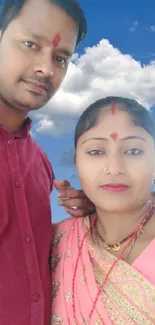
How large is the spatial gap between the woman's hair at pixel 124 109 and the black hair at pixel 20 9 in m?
0.61

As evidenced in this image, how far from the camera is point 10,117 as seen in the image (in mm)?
2668

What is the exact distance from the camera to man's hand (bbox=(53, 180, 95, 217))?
2.53 metres

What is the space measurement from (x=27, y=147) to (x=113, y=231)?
755mm

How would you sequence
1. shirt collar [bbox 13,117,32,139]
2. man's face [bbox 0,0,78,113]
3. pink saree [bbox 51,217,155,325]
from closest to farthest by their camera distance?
1. pink saree [bbox 51,217,155,325]
2. man's face [bbox 0,0,78,113]
3. shirt collar [bbox 13,117,32,139]

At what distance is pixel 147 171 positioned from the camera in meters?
2.21

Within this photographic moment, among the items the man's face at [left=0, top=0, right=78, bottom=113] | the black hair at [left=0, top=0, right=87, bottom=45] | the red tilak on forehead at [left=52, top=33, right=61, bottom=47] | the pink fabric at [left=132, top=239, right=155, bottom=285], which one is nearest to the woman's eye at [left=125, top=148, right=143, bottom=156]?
the pink fabric at [left=132, top=239, right=155, bottom=285]

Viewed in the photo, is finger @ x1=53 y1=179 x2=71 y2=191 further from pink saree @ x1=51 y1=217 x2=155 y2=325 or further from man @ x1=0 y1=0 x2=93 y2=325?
pink saree @ x1=51 y1=217 x2=155 y2=325

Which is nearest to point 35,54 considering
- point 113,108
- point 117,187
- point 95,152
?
point 113,108

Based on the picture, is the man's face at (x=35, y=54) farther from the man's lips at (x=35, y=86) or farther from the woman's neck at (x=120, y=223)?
the woman's neck at (x=120, y=223)

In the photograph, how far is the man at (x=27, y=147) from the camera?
7.51ft

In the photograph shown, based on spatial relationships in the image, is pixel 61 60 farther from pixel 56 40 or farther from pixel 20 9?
pixel 20 9

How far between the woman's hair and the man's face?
35 centimetres

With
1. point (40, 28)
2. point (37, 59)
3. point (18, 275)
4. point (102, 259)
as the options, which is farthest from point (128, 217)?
point (40, 28)

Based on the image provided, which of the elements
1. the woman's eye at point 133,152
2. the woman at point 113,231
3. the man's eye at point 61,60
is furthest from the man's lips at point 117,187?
the man's eye at point 61,60
